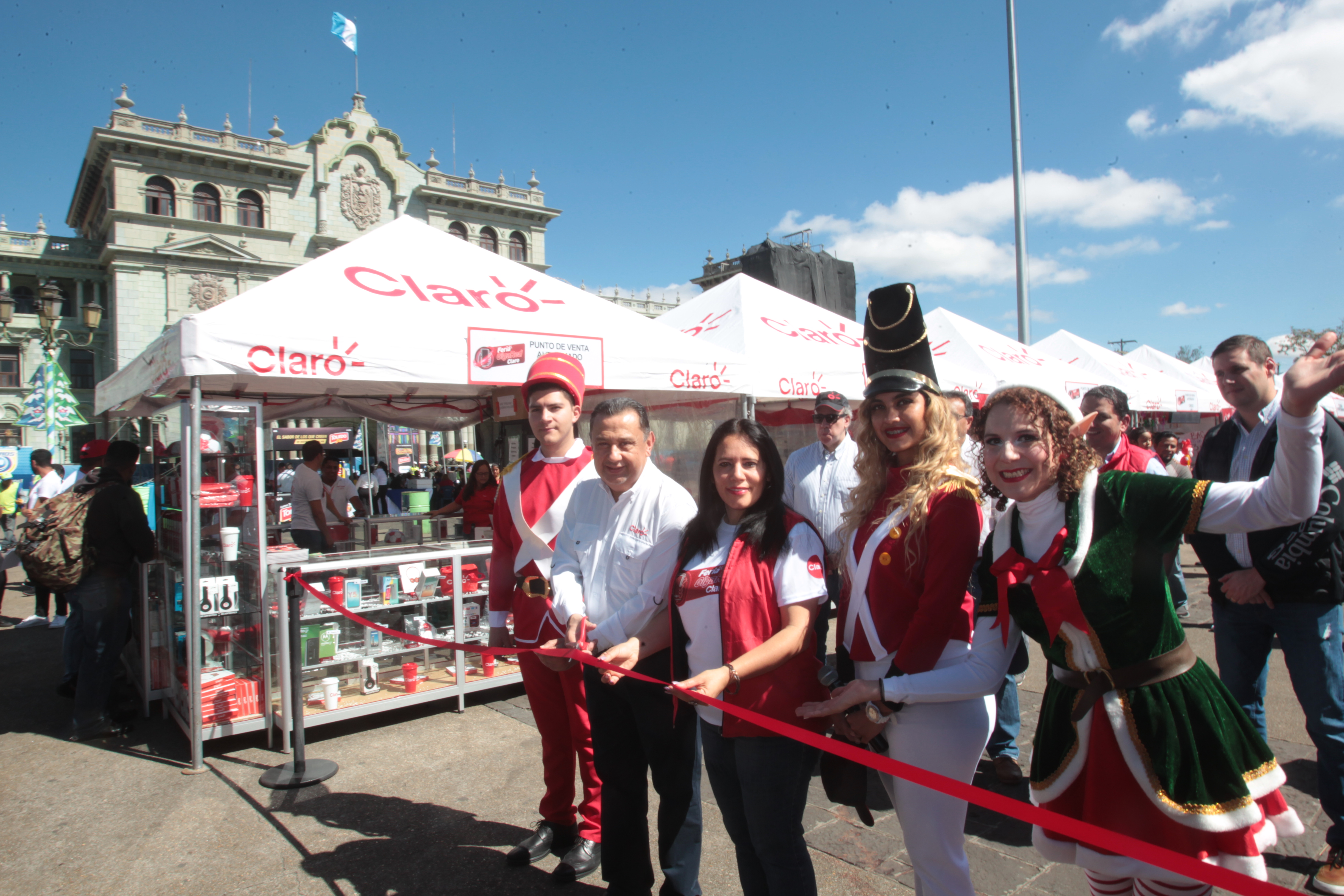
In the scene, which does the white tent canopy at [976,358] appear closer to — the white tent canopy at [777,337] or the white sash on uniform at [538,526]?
the white tent canopy at [777,337]

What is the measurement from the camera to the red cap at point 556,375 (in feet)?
9.64

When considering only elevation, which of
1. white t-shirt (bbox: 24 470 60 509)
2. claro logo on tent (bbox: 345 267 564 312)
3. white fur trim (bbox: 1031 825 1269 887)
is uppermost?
claro logo on tent (bbox: 345 267 564 312)

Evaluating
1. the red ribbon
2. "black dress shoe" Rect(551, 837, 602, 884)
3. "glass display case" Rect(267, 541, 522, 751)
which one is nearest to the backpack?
"glass display case" Rect(267, 541, 522, 751)

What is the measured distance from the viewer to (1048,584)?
158 centimetres

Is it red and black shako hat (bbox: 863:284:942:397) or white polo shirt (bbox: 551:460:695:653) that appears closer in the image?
red and black shako hat (bbox: 863:284:942:397)

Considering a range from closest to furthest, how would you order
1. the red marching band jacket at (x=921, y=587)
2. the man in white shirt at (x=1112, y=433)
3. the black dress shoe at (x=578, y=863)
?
the red marching band jacket at (x=921, y=587)
the black dress shoe at (x=578, y=863)
the man in white shirt at (x=1112, y=433)

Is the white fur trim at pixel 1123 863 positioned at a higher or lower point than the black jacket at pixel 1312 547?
lower

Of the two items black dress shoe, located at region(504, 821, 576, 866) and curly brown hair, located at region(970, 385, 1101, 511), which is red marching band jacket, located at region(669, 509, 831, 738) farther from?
black dress shoe, located at region(504, 821, 576, 866)

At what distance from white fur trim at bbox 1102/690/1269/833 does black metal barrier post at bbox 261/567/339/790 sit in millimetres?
3684

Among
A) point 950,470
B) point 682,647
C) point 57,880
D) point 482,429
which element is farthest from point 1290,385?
point 482,429

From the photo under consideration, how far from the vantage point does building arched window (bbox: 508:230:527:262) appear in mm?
43719

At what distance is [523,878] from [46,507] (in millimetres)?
4455

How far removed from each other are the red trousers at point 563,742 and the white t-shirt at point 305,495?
17.4 ft

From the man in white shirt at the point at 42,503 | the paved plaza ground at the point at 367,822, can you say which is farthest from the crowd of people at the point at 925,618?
the man in white shirt at the point at 42,503
